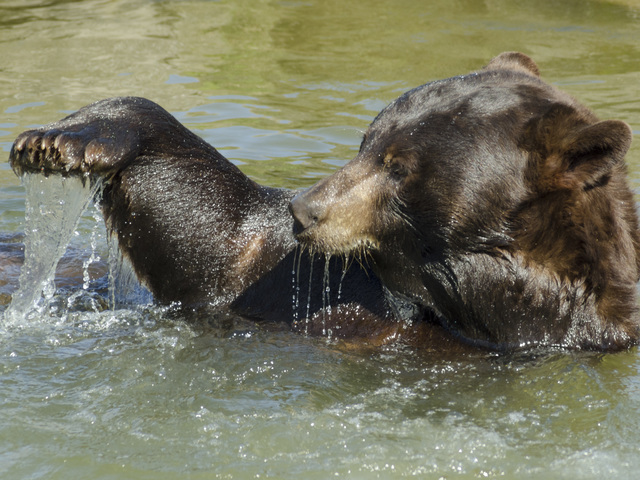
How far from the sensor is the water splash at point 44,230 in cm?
557

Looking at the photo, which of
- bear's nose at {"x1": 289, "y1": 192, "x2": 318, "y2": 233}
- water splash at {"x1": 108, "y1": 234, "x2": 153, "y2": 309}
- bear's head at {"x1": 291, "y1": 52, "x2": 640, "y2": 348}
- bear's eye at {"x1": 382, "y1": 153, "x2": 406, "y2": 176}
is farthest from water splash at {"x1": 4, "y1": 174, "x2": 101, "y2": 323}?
bear's eye at {"x1": 382, "y1": 153, "x2": 406, "y2": 176}

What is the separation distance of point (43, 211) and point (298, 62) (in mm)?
8259

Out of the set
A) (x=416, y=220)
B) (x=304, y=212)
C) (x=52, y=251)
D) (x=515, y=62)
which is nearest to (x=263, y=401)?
(x=304, y=212)

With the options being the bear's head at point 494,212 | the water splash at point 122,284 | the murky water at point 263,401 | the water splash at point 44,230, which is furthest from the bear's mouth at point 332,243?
the water splash at point 44,230

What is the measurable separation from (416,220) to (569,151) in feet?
2.73

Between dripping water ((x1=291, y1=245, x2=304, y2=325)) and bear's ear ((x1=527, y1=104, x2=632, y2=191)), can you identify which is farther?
dripping water ((x1=291, y1=245, x2=304, y2=325))

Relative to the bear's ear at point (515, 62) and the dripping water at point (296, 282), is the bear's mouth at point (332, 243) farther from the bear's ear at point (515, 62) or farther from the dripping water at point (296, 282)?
the bear's ear at point (515, 62)

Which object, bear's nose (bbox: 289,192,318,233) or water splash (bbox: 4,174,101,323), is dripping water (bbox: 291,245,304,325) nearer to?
bear's nose (bbox: 289,192,318,233)

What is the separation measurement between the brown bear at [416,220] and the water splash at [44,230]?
129 millimetres

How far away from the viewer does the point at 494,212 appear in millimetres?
4551

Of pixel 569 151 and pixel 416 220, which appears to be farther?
pixel 416 220

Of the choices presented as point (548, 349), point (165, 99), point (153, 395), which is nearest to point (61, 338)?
point (153, 395)

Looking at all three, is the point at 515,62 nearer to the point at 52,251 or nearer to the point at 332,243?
the point at 332,243

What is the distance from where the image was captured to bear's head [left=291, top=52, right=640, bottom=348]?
177 inches
